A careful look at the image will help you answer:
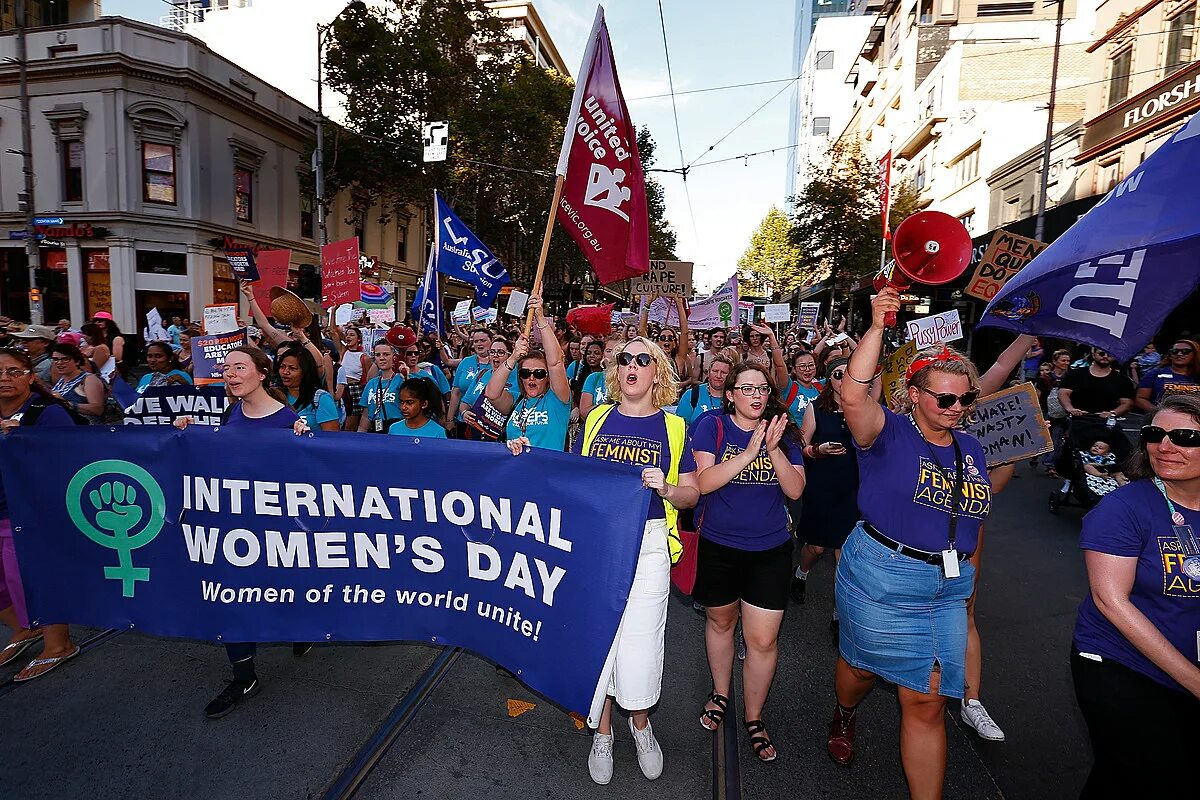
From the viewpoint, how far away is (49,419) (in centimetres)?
354

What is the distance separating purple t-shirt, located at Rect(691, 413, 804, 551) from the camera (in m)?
3.19

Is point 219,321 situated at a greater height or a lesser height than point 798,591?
greater

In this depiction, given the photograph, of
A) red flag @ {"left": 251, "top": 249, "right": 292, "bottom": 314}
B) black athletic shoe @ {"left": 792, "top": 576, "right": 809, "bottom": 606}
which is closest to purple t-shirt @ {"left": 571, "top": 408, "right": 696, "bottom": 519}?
black athletic shoe @ {"left": 792, "top": 576, "right": 809, "bottom": 606}

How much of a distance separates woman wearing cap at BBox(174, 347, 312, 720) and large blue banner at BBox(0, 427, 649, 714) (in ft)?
0.64

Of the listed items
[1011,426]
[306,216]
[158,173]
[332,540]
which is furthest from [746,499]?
[306,216]


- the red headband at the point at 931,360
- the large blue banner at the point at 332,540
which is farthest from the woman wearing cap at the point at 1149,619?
the large blue banner at the point at 332,540

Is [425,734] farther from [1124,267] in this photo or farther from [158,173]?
[158,173]

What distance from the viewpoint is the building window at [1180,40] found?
14.7 metres

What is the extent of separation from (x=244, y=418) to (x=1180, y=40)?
21.2 m

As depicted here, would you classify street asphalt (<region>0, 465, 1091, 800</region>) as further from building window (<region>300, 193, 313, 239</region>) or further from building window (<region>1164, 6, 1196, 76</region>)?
building window (<region>300, 193, 313, 239</region>)

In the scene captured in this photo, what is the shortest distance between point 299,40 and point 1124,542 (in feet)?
135

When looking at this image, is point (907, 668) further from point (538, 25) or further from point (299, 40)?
point (538, 25)

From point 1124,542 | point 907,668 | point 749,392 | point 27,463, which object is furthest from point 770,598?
point 27,463

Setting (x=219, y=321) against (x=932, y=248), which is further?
(x=219, y=321)
